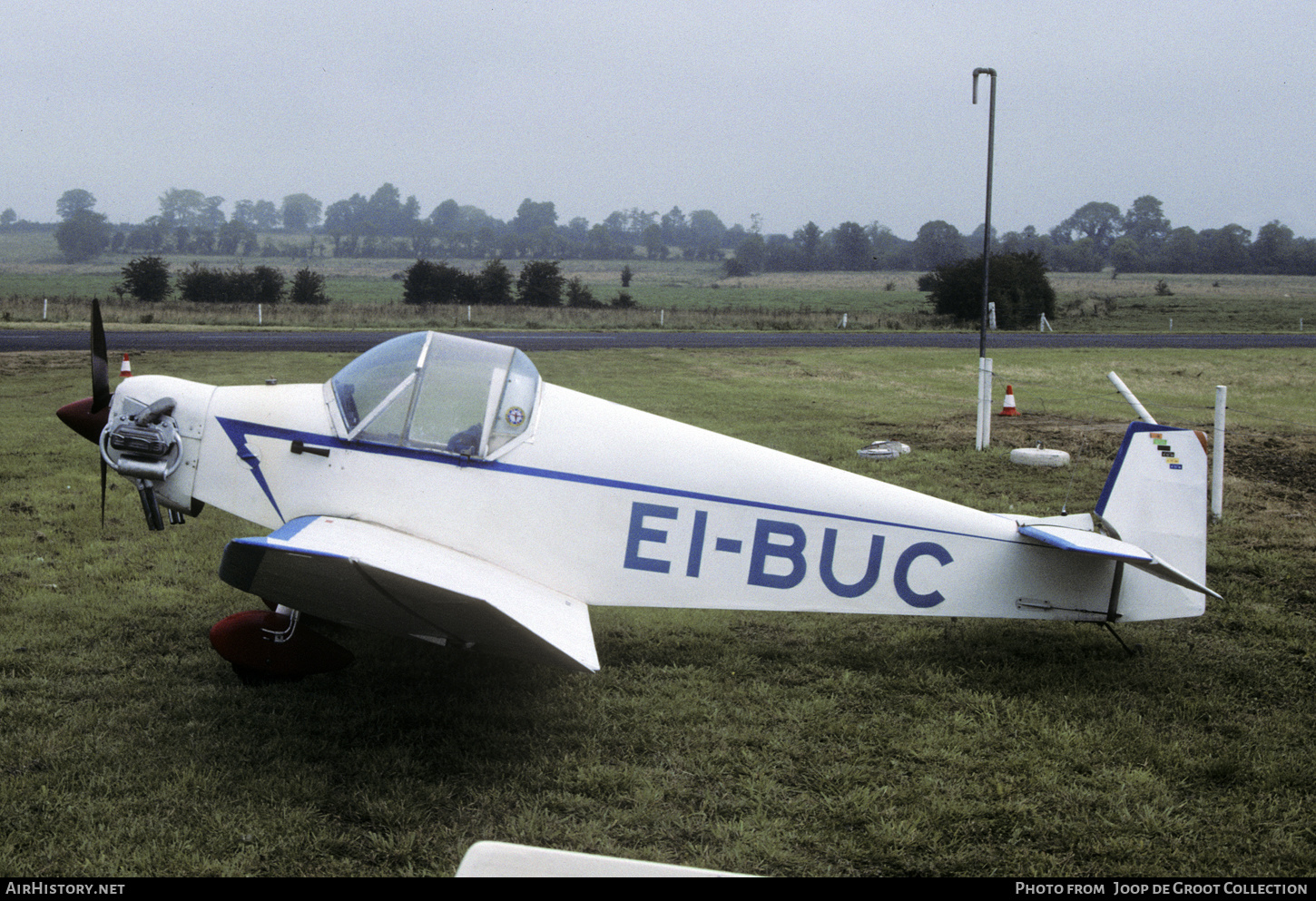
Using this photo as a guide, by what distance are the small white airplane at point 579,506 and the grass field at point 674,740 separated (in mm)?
523

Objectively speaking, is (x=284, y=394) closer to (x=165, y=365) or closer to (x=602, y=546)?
(x=602, y=546)

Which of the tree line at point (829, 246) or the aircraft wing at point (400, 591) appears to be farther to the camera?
the tree line at point (829, 246)

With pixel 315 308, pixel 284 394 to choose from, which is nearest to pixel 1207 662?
pixel 284 394

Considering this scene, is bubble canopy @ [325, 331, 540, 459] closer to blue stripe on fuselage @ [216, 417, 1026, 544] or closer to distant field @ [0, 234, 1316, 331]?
blue stripe on fuselage @ [216, 417, 1026, 544]

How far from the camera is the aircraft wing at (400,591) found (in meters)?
3.90

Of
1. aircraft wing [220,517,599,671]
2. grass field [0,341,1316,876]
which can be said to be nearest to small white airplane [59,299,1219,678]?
aircraft wing [220,517,599,671]

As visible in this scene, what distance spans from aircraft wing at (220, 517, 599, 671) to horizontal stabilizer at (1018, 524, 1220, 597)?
8.69ft

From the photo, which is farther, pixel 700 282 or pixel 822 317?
pixel 700 282

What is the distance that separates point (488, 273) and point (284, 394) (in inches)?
1625

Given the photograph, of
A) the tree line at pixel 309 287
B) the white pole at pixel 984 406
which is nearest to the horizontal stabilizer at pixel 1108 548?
the white pole at pixel 984 406

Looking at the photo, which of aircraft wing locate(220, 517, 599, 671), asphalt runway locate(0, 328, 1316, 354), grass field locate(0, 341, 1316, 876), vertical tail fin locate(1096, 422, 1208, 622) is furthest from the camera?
asphalt runway locate(0, 328, 1316, 354)

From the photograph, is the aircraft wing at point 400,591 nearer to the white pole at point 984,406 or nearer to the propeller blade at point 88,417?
the propeller blade at point 88,417

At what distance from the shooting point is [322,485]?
4941 millimetres

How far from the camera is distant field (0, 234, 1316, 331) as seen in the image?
37.6 metres
